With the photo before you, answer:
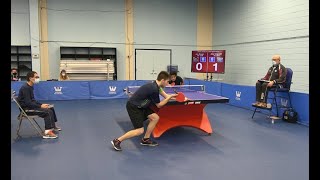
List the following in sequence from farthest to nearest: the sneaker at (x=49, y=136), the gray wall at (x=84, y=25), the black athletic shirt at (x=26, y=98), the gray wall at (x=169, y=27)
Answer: the gray wall at (x=169, y=27) < the gray wall at (x=84, y=25) < the sneaker at (x=49, y=136) < the black athletic shirt at (x=26, y=98)

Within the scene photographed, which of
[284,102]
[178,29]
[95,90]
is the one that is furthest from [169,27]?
[284,102]

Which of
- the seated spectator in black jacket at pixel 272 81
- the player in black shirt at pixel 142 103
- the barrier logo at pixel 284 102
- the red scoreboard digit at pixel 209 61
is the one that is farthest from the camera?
the red scoreboard digit at pixel 209 61

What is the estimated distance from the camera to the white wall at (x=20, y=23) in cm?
1414

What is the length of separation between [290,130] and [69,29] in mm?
11242

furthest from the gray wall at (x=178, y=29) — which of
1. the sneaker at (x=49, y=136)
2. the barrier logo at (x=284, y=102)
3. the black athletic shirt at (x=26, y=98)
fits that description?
the black athletic shirt at (x=26, y=98)

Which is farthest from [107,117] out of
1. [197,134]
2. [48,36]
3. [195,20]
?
[195,20]

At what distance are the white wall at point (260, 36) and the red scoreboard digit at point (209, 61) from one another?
4.36 feet

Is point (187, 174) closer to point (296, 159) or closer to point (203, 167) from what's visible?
point (203, 167)

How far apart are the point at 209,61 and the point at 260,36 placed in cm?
229

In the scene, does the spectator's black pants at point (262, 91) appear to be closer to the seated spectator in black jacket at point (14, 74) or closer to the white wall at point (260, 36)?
the white wall at point (260, 36)

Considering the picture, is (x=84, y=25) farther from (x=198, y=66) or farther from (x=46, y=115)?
(x=46, y=115)

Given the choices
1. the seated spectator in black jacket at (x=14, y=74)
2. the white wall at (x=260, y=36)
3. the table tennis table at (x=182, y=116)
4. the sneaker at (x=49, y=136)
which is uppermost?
the white wall at (x=260, y=36)

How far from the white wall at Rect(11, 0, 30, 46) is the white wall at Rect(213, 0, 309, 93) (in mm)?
9351

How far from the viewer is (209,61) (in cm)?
1312
